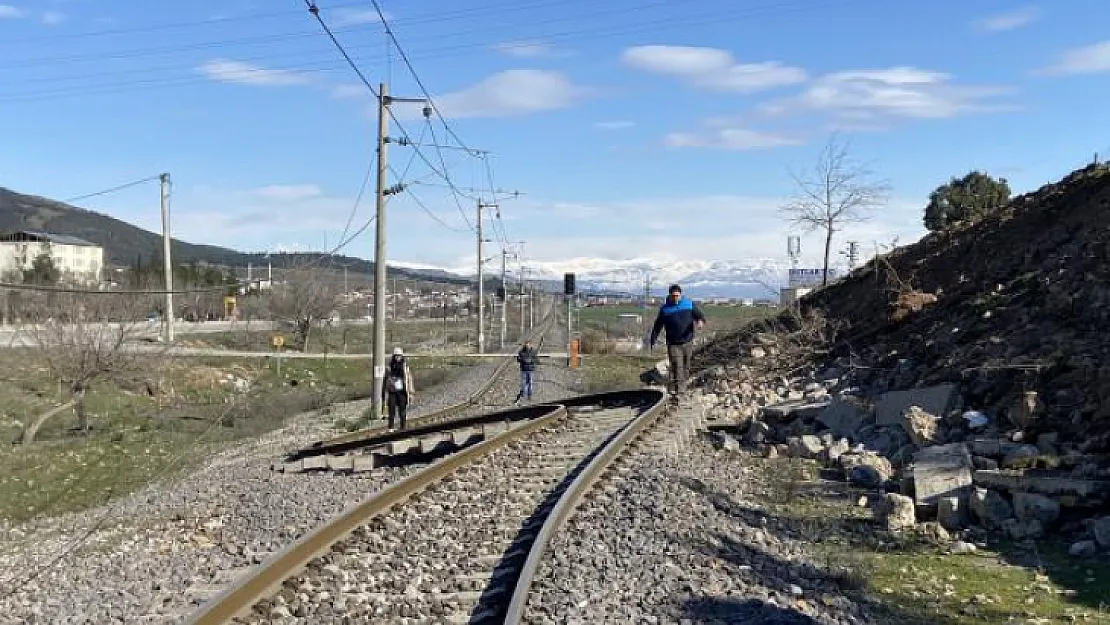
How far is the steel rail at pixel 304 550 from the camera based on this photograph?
681 cm

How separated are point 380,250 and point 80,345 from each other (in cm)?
1737

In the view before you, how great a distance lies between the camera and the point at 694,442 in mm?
16812

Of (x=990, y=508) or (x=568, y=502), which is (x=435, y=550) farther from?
→ (x=990, y=508)

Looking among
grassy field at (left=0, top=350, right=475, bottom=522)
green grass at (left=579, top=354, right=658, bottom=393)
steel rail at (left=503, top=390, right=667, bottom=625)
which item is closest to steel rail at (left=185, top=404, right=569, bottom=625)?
steel rail at (left=503, top=390, right=667, bottom=625)

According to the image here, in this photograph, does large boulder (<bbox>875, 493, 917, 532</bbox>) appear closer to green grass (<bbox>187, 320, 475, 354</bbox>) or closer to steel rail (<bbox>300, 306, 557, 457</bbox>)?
steel rail (<bbox>300, 306, 557, 457</bbox>)

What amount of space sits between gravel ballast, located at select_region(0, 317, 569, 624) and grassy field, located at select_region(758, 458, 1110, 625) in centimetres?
483

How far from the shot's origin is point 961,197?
3803 centimetres

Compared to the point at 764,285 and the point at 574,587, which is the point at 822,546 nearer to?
the point at 574,587

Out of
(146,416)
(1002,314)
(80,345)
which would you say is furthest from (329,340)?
(1002,314)

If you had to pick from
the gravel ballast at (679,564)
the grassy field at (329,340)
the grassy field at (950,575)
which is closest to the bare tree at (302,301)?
the grassy field at (329,340)

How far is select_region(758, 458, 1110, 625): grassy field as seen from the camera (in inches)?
320

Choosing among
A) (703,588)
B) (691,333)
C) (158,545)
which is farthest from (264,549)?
(691,333)

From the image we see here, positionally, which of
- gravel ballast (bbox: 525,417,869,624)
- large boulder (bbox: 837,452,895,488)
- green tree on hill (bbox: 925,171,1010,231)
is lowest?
gravel ballast (bbox: 525,417,869,624)

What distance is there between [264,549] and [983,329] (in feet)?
41.0
